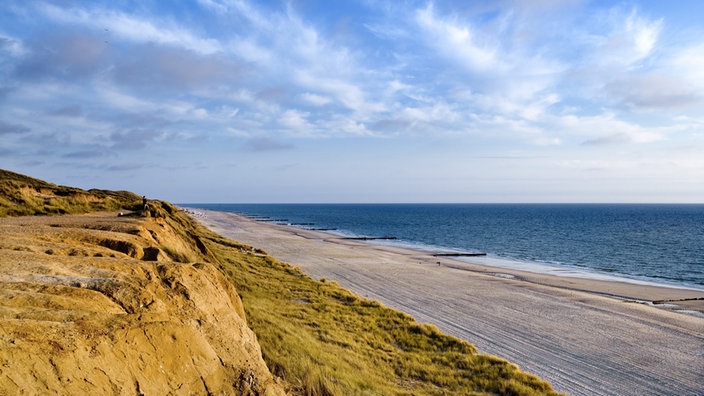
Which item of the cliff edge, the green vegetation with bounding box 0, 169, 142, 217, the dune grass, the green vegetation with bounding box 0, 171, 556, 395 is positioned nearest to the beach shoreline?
the dune grass

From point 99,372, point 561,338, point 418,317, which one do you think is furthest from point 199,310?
point 561,338

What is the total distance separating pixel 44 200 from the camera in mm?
30797

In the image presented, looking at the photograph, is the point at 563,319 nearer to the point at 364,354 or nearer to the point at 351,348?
the point at 364,354

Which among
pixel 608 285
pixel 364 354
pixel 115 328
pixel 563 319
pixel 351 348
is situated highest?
pixel 115 328

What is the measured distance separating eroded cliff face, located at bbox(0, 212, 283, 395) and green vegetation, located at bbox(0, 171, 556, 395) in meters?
2.53

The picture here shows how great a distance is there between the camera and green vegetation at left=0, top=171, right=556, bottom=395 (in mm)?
12320

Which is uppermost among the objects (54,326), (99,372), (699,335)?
(54,326)

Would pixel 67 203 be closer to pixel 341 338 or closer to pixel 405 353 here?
pixel 341 338

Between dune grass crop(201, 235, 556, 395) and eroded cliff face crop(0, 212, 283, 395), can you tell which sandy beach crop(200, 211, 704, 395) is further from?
eroded cliff face crop(0, 212, 283, 395)

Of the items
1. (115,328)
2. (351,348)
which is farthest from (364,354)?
(115,328)

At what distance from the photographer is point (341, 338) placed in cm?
1708

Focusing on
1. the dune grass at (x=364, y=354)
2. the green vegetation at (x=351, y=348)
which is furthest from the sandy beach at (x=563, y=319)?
the green vegetation at (x=351, y=348)

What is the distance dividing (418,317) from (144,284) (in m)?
18.0

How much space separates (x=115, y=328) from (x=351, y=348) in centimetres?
1049
